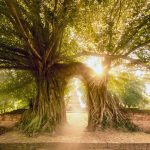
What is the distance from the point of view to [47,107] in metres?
8.30

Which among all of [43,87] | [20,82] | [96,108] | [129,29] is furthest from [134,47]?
[20,82]

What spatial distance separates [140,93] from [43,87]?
13.0m

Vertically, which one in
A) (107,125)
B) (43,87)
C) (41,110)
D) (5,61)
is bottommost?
(107,125)

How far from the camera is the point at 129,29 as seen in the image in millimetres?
7727

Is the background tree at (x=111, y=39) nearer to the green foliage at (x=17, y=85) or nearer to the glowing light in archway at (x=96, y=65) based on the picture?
the glowing light in archway at (x=96, y=65)

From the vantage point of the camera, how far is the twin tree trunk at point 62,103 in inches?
325

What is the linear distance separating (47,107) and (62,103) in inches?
30.8

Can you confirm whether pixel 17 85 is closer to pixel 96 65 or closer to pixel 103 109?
pixel 96 65

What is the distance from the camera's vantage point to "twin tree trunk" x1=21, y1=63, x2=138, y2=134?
8.26 metres

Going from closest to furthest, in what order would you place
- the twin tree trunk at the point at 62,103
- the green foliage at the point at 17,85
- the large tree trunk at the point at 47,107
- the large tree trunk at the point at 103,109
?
1. the large tree trunk at the point at 47,107
2. the twin tree trunk at the point at 62,103
3. the large tree trunk at the point at 103,109
4. the green foliage at the point at 17,85

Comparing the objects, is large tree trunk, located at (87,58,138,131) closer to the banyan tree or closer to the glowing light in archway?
the banyan tree

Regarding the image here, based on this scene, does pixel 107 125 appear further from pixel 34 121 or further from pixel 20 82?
pixel 20 82

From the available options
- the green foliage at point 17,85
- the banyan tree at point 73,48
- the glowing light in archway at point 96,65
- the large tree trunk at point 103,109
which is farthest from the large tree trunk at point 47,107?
the green foliage at point 17,85

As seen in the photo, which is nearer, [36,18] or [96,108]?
[36,18]
